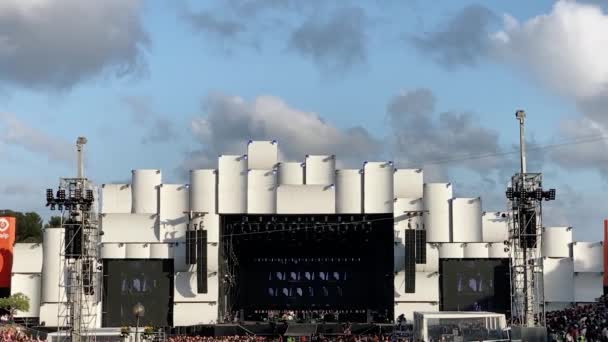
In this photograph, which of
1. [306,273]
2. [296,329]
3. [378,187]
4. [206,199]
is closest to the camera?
[296,329]

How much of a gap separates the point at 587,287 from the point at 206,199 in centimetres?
2409

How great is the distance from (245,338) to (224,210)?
10.2m

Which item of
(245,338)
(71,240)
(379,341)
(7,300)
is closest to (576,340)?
(379,341)

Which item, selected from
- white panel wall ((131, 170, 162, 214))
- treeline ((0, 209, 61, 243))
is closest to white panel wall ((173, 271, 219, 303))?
white panel wall ((131, 170, 162, 214))

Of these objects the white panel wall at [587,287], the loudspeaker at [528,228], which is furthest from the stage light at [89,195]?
the white panel wall at [587,287]

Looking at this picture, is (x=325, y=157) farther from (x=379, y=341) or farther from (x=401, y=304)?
(x=379, y=341)

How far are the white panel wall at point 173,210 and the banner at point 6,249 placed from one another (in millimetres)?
10129

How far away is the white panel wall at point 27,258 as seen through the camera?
6103 cm

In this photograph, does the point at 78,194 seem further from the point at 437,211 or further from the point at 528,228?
the point at 437,211

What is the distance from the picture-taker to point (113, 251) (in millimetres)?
58688

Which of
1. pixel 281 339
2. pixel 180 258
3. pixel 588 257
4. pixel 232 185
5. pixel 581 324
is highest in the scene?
pixel 232 185

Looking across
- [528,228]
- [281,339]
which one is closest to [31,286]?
[281,339]

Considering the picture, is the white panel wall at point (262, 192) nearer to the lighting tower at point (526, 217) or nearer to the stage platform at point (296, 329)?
the stage platform at point (296, 329)

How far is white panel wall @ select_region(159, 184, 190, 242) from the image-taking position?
193 ft
